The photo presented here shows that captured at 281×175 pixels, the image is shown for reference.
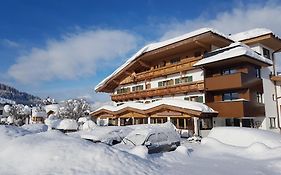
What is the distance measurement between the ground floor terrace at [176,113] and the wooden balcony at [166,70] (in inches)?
168

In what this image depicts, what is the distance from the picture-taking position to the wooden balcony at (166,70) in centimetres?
2755

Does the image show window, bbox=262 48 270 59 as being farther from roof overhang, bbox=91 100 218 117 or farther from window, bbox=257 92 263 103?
roof overhang, bbox=91 100 218 117

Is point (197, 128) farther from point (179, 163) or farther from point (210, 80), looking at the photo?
point (179, 163)

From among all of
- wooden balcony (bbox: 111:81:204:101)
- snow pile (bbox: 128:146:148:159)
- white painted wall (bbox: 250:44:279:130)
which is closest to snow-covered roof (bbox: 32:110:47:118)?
wooden balcony (bbox: 111:81:204:101)

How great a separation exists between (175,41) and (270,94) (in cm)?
1043

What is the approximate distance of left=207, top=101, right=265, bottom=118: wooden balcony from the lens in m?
22.7

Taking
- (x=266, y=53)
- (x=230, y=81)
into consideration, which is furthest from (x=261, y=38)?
(x=230, y=81)

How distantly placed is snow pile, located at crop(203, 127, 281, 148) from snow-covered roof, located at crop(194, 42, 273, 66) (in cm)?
721

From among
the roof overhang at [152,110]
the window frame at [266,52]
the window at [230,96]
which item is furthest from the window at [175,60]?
the window frame at [266,52]

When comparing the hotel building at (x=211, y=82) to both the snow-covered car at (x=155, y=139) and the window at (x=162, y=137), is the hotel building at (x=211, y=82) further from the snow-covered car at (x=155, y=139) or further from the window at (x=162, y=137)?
the window at (x=162, y=137)

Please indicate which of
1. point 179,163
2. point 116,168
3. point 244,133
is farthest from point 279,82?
point 116,168

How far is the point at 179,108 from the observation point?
24.6 m

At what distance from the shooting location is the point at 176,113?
25266 millimetres

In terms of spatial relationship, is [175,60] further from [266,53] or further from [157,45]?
[266,53]
